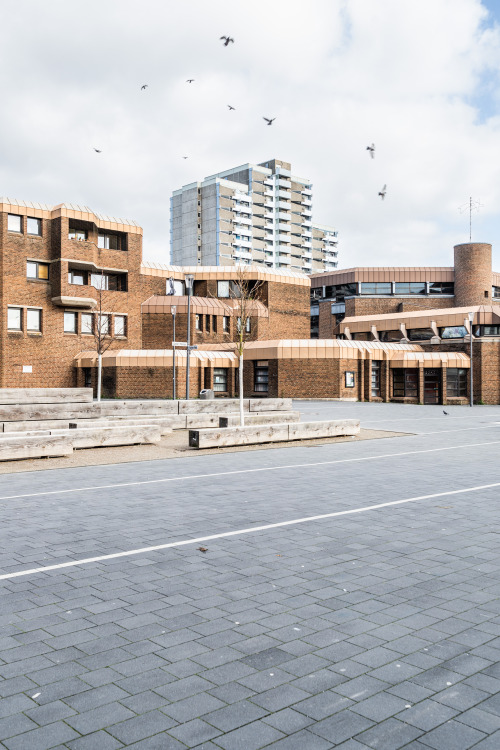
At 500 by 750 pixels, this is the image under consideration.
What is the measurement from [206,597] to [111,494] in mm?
4969

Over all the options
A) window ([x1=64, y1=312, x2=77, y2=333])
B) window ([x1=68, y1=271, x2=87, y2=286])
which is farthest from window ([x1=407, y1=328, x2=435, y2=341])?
window ([x1=64, y1=312, x2=77, y2=333])

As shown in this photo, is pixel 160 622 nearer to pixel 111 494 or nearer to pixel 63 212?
pixel 111 494

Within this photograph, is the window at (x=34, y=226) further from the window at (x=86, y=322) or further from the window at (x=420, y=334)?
the window at (x=420, y=334)

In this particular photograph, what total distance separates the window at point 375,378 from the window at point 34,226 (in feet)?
78.9

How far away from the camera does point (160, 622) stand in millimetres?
4625

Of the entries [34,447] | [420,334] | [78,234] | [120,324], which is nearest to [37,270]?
[78,234]

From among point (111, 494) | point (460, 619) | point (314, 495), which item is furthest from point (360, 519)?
point (111, 494)

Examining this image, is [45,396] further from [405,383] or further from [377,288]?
[377,288]

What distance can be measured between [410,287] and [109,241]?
36.0 meters

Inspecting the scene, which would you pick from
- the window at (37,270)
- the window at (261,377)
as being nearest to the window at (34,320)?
the window at (37,270)

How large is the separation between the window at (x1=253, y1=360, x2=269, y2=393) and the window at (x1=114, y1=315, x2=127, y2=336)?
997cm

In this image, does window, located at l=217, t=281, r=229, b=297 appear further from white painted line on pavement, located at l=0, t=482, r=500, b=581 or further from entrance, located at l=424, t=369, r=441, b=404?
white painted line on pavement, located at l=0, t=482, r=500, b=581

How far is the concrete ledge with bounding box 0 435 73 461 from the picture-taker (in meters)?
13.4

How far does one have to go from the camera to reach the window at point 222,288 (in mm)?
51062
